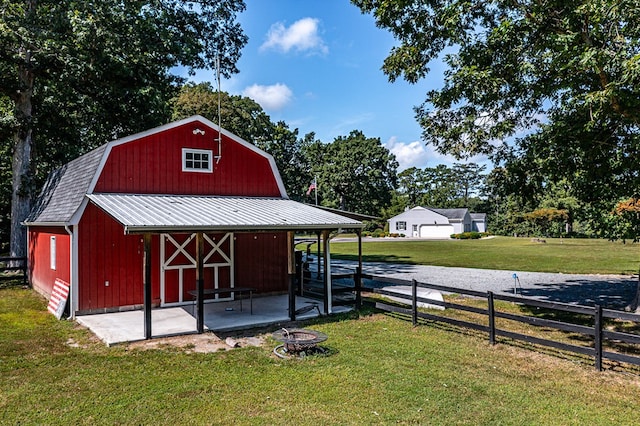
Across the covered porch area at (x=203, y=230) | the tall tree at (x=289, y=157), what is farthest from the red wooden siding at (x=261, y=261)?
the tall tree at (x=289, y=157)

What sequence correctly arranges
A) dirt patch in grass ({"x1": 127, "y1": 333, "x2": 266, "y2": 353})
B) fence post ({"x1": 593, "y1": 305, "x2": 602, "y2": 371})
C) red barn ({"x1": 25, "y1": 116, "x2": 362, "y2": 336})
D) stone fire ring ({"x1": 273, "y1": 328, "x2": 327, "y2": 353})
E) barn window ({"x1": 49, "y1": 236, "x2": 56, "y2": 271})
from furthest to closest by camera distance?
barn window ({"x1": 49, "y1": 236, "x2": 56, "y2": 271})
red barn ({"x1": 25, "y1": 116, "x2": 362, "y2": 336})
dirt patch in grass ({"x1": 127, "y1": 333, "x2": 266, "y2": 353})
stone fire ring ({"x1": 273, "y1": 328, "x2": 327, "y2": 353})
fence post ({"x1": 593, "y1": 305, "x2": 602, "y2": 371})

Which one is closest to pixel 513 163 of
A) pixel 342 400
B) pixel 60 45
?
pixel 342 400

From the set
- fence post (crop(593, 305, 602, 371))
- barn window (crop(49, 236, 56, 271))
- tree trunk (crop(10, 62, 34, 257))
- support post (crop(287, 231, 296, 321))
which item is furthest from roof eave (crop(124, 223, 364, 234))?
tree trunk (crop(10, 62, 34, 257))

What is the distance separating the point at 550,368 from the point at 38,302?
12.3 metres

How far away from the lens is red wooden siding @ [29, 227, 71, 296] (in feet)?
35.1

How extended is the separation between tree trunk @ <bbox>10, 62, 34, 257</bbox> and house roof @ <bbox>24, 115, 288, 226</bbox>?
1.96 metres

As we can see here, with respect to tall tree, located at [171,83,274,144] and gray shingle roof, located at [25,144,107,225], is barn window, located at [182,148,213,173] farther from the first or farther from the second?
tall tree, located at [171,83,274,144]

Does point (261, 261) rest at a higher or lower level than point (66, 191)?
lower

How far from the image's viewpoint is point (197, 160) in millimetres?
12156

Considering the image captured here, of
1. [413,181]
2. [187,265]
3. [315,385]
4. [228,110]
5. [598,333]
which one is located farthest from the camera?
[413,181]

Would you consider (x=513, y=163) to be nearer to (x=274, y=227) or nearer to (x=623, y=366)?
(x=623, y=366)

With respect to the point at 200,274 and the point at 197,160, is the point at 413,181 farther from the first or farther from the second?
the point at 200,274

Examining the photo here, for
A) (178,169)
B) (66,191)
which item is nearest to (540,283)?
(178,169)

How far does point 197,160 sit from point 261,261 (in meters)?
3.41
